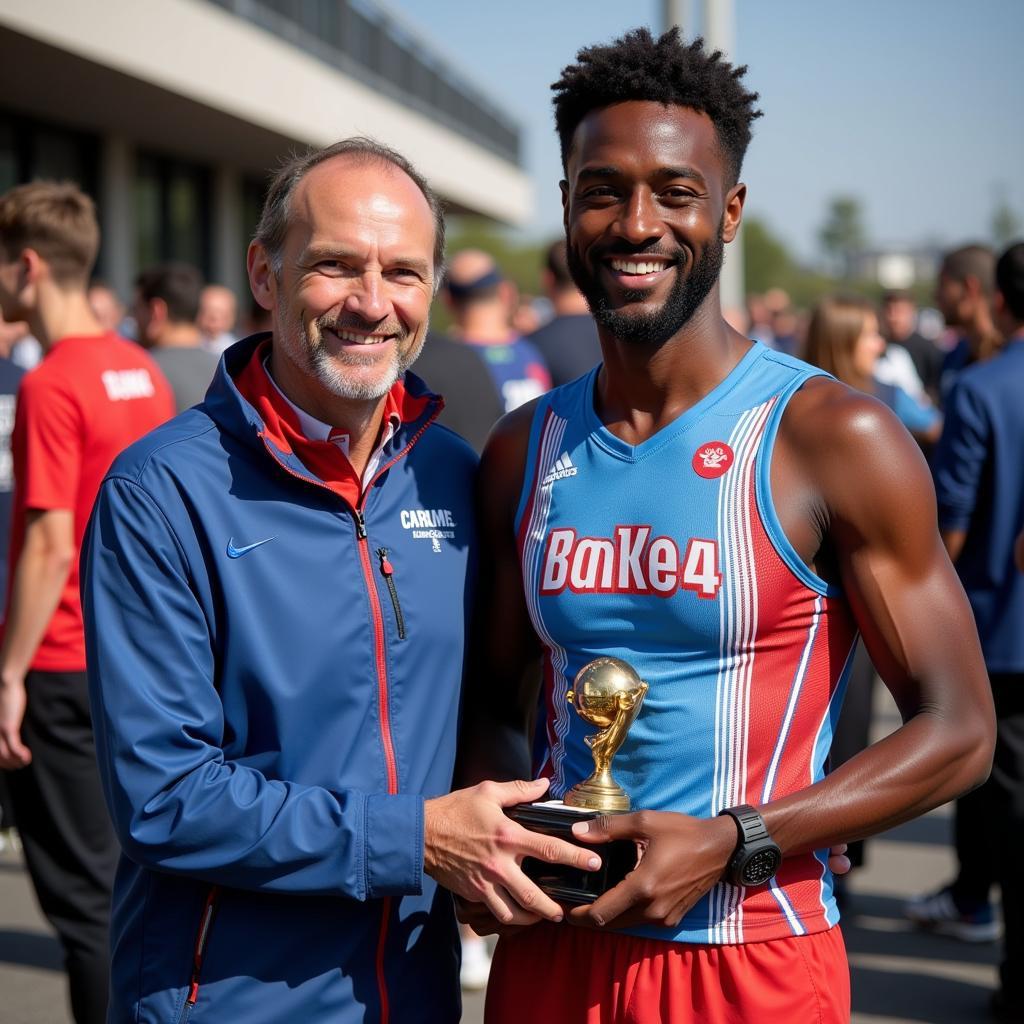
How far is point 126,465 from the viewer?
2.28 meters

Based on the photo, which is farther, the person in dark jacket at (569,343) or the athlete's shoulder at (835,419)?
the person in dark jacket at (569,343)

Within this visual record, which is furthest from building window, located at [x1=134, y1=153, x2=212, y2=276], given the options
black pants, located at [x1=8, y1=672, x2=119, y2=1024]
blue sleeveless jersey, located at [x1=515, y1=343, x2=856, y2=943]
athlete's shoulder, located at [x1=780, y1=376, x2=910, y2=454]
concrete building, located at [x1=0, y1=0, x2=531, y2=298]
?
athlete's shoulder, located at [x1=780, y1=376, x2=910, y2=454]

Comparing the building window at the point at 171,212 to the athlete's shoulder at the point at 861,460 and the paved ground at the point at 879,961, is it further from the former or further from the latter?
the athlete's shoulder at the point at 861,460

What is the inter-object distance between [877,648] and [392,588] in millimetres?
833

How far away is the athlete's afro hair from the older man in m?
0.36

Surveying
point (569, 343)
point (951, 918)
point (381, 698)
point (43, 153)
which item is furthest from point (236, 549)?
point (43, 153)

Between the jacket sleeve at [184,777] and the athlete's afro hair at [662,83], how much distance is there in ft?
3.43

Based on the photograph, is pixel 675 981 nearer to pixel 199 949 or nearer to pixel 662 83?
pixel 199 949

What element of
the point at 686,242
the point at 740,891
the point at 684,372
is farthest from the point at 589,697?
the point at 686,242

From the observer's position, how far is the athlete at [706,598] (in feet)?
7.05

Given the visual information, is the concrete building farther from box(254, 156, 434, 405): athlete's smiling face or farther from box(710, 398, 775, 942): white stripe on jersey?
box(710, 398, 775, 942): white stripe on jersey

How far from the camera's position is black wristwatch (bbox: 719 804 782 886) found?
6.89ft

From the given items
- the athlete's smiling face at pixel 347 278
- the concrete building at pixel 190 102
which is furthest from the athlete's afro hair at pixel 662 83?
the concrete building at pixel 190 102

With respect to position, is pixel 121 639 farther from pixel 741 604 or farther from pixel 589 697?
pixel 741 604
